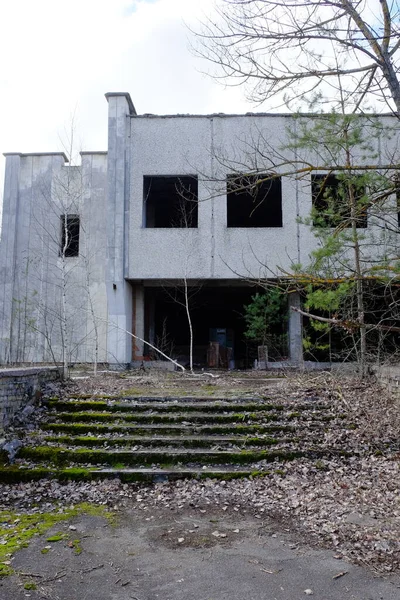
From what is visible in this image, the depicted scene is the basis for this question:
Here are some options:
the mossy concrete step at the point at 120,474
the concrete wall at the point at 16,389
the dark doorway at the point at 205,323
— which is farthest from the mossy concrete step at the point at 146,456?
the dark doorway at the point at 205,323

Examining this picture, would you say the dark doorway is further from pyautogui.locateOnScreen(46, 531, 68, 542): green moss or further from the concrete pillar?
pyautogui.locateOnScreen(46, 531, 68, 542): green moss

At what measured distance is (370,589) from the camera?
3719mm

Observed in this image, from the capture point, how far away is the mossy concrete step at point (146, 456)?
22.1 feet

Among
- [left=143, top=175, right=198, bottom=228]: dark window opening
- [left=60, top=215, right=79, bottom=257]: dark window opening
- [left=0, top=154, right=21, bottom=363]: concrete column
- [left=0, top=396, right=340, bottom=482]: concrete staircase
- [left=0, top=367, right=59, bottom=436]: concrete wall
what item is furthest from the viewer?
[left=60, top=215, right=79, bottom=257]: dark window opening

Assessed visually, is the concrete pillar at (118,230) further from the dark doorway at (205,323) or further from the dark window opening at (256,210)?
the dark window opening at (256,210)

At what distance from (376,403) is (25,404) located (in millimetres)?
6073

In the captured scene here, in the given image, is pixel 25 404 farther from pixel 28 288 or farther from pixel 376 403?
pixel 28 288

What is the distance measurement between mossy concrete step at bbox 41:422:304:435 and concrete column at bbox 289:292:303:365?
7.99 metres

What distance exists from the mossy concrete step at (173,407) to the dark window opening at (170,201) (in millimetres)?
7782

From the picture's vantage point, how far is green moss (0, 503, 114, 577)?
4418 mm

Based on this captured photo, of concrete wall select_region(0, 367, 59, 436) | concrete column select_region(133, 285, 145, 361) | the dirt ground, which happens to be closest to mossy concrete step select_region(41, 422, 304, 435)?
concrete wall select_region(0, 367, 59, 436)

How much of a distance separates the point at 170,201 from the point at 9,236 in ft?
20.7

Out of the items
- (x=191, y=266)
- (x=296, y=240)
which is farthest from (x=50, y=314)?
(x=296, y=240)

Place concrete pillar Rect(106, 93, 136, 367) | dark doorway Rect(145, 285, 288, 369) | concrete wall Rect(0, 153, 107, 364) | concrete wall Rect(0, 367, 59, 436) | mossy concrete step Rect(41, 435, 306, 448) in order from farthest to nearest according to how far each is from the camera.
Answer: dark doorway Rect(145, 285, 288, 369)
concrete wall Rect(0, 153, 107, 364)
concrete pillar Rect(106, 93, 136, 367)
concrete wall Rect(0, 367, 59, 436)
mossy concrete step Rect(41, 435, 306, 448)
